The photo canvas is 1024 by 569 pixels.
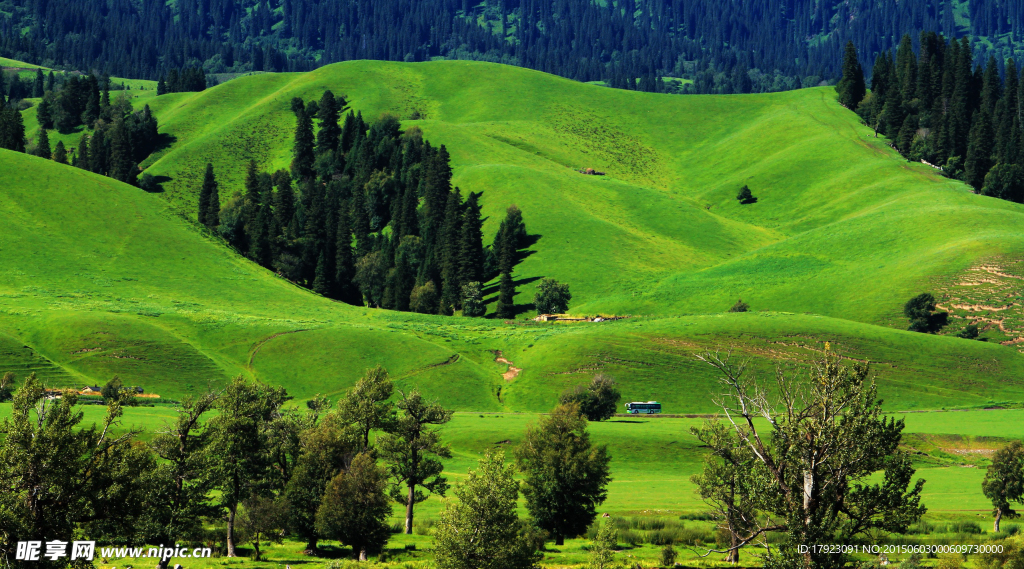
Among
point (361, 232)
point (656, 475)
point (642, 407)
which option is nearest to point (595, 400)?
point (642, 407)

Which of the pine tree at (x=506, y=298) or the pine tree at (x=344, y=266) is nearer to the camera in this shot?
the pine tree at (x=506, y=298)

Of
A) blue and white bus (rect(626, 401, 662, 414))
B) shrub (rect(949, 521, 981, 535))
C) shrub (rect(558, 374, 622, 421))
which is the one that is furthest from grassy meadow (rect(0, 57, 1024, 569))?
shrub (rect(558, 374, 622, 421))

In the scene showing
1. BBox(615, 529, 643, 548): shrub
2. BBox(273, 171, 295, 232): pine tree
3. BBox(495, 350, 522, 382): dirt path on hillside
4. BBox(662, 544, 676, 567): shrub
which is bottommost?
BBox(615, 529, 643, 548): shrub

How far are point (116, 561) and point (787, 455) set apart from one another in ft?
116

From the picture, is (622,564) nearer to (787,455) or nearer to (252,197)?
(787,455)

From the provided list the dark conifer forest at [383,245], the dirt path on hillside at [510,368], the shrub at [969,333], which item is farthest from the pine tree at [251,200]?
the shrub at [969,333]

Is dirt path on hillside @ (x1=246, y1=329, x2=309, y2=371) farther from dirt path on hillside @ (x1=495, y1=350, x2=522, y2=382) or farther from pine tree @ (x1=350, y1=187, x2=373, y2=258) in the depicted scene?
pine tree @ (x1=350, y1=187, x2=373, y2=258)

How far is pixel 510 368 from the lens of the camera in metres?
117

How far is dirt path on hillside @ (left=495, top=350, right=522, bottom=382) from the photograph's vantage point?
373 feet

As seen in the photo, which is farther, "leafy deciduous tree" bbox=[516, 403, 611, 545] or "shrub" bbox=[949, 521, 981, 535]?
"leafy deciduous tree" bbox=[516, 403, 611, 545]

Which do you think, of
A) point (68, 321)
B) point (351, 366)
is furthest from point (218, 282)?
point (351, 366)

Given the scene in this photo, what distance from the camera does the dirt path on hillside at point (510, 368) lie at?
114 metres

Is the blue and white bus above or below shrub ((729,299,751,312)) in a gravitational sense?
below

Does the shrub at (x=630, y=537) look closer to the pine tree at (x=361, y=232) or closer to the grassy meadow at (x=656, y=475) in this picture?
the grassy meadow at (x=656, y=475)
